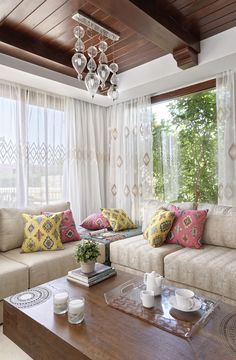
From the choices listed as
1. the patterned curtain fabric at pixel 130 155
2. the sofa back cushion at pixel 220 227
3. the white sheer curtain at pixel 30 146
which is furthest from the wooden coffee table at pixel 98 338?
the patterned curtain fabric at pixel 130 155

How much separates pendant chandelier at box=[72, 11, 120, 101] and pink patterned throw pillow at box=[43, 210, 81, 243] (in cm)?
148

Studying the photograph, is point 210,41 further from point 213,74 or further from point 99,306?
point 99,306

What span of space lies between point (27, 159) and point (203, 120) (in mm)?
2264

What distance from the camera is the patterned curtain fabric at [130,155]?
148 inches

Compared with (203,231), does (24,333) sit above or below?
below

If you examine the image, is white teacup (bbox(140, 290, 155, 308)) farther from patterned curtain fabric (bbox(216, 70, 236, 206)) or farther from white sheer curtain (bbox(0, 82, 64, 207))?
white sheer curtain (bbox(0, 82, 64, 207))

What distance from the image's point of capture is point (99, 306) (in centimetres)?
156

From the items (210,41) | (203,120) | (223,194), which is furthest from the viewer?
(203,120)

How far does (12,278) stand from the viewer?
7.14 ft

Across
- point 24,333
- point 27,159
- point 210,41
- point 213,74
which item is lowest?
point 24,333

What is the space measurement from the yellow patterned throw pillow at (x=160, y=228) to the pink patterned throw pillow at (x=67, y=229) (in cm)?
86

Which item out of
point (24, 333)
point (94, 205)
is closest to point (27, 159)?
point (94, 205)

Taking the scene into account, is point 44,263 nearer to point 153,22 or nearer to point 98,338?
point 98,338

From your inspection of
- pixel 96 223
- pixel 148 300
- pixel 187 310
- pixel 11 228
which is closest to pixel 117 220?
pixel 96 223
